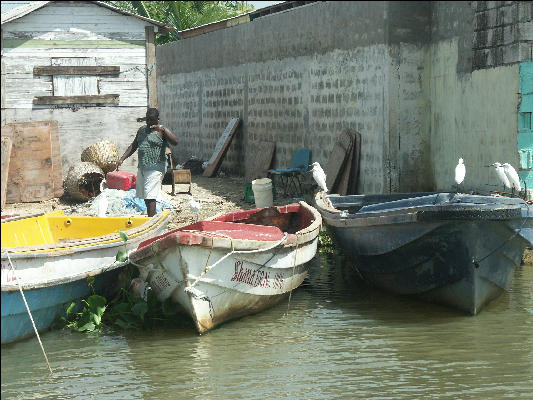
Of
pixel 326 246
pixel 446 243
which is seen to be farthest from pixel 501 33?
pixel 446 243

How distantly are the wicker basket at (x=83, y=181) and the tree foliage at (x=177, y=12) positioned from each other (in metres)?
13.9

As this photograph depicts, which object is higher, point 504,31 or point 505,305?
point 504,31

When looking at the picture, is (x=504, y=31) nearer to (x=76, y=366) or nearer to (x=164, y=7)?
(x=76, y=366)

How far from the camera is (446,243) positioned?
8945mm

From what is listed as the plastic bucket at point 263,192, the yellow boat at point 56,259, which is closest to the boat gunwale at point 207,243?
the yellow boat at point 56,259

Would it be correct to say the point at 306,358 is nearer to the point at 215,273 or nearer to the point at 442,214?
the point at 215,273

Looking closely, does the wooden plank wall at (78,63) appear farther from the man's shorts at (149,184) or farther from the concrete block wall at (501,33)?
the concrete block wall at (501,33)

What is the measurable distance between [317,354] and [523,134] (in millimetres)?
5384

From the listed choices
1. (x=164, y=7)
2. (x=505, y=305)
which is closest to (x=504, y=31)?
(x=505, y=305)

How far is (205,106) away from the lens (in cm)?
2181

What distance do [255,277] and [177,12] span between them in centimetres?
2179

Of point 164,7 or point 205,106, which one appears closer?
point 205,106

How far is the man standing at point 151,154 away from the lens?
1127 cm

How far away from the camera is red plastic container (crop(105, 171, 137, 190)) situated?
1448cm
